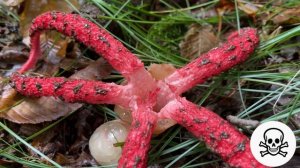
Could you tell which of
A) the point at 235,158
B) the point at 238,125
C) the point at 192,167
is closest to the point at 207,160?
the point at 192,167

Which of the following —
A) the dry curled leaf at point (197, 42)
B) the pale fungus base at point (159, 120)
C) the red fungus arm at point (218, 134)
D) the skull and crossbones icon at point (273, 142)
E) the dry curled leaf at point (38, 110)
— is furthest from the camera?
the dry curled leaf at point (197, 42)

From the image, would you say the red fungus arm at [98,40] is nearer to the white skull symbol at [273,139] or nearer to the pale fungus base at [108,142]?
the pale fungus base at [108,142]

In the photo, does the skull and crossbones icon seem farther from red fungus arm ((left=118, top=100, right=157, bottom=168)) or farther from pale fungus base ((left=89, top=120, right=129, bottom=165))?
pale fungus base ((left=89, top=120, right=129, bottom=165))

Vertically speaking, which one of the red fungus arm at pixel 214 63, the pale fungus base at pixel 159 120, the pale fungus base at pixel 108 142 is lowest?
the pale fungus base at pixel 108 142

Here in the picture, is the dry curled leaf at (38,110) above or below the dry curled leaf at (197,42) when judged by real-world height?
below

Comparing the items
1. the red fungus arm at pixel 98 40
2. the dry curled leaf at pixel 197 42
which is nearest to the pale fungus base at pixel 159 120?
the red fungus arm at pixel 98 40
